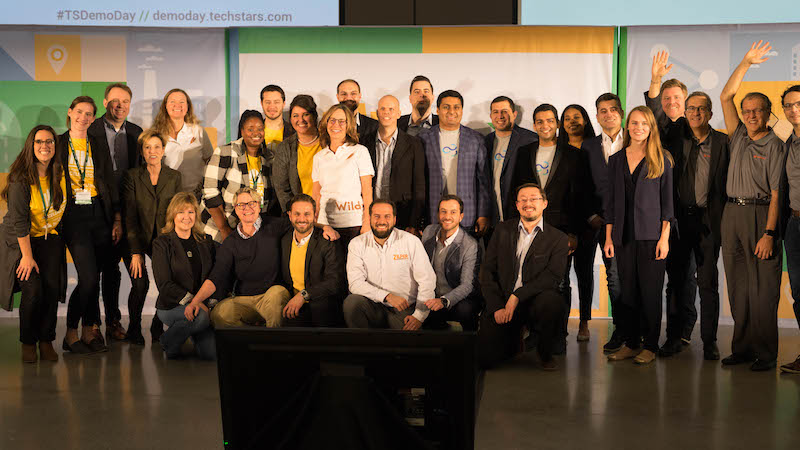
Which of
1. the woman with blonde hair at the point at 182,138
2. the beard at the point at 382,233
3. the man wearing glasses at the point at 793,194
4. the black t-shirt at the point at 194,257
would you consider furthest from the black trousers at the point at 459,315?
the woman with blonde hair at the point at 182,138

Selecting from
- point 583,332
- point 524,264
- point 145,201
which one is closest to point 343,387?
point 524,264

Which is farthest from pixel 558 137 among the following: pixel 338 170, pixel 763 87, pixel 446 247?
pixel 763 87

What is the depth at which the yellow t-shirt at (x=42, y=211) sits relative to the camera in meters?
4.61

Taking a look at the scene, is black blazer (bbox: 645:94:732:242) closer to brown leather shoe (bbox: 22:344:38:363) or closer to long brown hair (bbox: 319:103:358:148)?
long brown hair (bbox: 319:103:358:148)

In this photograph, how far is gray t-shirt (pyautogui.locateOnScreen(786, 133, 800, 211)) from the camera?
165 inches

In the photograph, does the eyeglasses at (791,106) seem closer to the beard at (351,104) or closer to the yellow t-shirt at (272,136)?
the beard at (351,104)

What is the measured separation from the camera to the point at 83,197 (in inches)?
191

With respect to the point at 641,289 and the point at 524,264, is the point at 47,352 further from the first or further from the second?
the point at 641,289

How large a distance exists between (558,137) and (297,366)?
13.4 ft

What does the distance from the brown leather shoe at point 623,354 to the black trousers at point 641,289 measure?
0.24 ft

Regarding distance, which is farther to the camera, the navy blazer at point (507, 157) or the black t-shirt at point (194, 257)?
the navy blazer at point (507, 157)

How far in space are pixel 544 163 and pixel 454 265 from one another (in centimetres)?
93

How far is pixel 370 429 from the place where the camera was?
4.75ft

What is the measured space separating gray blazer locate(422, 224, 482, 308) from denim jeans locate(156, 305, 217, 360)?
1.48m
